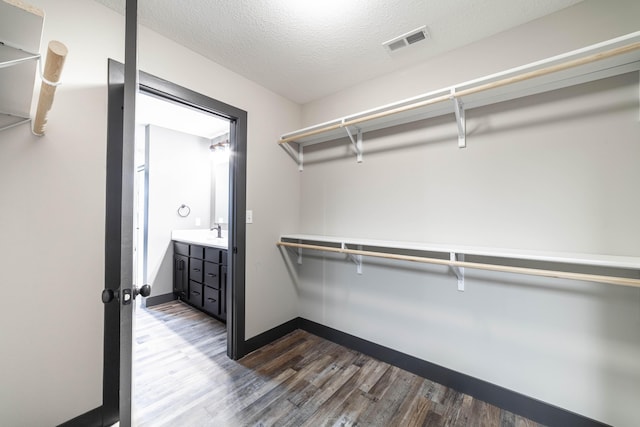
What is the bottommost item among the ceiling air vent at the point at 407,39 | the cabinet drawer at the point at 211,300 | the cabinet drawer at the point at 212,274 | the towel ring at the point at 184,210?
the cabinet drawer at the point at 211,300

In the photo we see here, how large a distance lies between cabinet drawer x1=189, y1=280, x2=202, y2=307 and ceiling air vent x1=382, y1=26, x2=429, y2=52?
3279 mm

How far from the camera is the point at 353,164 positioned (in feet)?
7.82

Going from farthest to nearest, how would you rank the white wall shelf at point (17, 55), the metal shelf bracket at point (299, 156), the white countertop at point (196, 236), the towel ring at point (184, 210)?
1. the towel ring at point (184, 210)
2. the white countertop at point (196, 236)
3. the metal shelf bracket at point (299, 156)
4. the white wall shelf at point (17, 55)

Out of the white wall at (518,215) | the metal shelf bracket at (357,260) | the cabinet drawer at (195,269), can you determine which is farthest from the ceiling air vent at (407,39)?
the cabinet drawer at (195,269)

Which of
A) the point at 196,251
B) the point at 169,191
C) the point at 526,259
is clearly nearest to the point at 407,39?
the point at 526,259

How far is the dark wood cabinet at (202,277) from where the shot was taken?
2855mm

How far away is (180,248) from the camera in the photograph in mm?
3574

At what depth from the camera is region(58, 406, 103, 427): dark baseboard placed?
136cm

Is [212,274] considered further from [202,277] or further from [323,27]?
[323,27]

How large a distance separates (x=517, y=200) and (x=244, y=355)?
8.03 ft

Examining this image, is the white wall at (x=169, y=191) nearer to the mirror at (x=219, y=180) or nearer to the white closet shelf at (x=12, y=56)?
the mirror at (x=219, y=180)

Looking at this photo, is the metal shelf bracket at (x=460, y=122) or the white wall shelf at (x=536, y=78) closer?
the white wall shelf at (x=536, y=78)

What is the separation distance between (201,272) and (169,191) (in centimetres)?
138

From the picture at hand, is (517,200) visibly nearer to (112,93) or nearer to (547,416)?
(547,416)
